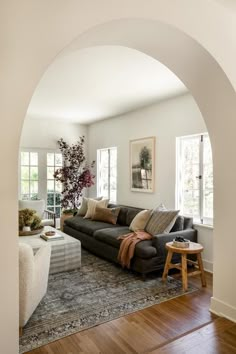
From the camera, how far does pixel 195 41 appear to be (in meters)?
2.06

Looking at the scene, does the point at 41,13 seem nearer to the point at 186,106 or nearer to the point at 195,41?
the point at 195,41

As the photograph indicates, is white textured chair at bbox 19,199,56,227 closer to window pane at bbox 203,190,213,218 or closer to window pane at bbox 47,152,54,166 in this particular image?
window pane at bbox 47,152,54,166

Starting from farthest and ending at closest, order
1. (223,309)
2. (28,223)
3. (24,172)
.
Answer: (24,172), (28,223), (223,309)

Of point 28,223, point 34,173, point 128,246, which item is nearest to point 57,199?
point 34,173

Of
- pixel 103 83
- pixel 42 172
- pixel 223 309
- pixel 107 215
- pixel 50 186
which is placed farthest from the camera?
pixel 50 186

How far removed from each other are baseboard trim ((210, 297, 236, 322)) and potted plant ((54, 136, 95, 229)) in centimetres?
398

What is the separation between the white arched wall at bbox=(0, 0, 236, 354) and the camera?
1376 millimetres

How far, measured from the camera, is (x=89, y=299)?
2.98 metres

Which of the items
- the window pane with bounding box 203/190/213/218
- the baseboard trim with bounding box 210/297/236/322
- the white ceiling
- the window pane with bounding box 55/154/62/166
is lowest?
the baseboard trim with bounding box 210/297/236/322

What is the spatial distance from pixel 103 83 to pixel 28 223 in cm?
243

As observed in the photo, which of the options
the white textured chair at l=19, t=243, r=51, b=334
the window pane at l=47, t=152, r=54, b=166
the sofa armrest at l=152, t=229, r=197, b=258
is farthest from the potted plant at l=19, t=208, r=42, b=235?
the window pane at l=47, t=152, r=54, b=166

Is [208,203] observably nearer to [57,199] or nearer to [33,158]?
[57,199]

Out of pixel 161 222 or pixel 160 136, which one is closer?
pixel 161 222

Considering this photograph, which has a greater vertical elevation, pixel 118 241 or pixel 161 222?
pixel 161 222
